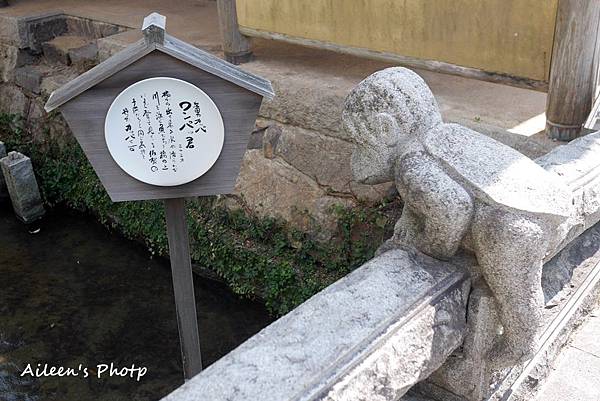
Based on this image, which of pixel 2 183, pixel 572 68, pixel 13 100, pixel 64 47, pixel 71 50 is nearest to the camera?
pixel 572 68

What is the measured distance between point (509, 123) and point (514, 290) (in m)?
2.14

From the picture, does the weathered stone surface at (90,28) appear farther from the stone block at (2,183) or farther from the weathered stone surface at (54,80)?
the stone block at (2,183)

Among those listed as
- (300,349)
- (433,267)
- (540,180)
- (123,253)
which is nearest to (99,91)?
(300,349)

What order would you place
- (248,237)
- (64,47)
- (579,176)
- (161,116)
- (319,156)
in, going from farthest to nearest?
(64,47)
(248,237)
(319,156)
(579,176)
(161,116)

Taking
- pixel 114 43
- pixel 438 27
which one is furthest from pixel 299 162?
pixel 114 43

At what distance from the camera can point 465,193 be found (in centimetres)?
228

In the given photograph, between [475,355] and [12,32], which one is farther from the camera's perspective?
[12,32]

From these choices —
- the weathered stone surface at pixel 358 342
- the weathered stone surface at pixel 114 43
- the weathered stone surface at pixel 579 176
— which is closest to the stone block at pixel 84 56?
the weathered stone surface at pixel 114 43

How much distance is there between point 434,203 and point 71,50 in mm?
5844

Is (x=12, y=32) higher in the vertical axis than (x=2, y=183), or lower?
higher

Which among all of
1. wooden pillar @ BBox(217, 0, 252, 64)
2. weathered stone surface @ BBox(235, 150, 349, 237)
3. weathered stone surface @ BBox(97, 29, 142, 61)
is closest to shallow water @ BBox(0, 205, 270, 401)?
weathered stone surface @ BBox(235, 150, 349, 237)

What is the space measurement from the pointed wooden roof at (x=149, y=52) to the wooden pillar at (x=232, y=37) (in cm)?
309

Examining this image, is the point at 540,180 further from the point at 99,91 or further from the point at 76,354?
the point at 76,354

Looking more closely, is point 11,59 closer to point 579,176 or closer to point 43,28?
point 43,28
